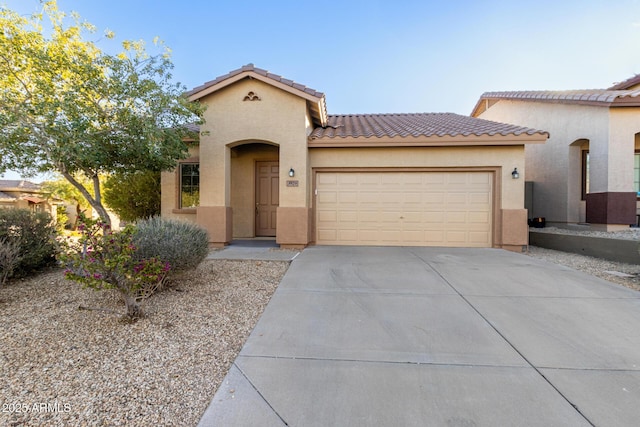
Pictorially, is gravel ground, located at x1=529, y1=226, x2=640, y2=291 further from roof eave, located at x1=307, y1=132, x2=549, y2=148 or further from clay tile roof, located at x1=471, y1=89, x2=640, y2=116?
clay tile roof, located at x1=471, y1=89, x2=640, y2=116

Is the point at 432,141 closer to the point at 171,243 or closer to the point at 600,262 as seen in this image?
the point at 600,262

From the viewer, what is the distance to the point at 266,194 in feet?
34.2

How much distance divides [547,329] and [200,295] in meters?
4.83

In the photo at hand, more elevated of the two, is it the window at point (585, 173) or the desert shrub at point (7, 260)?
the window at point (585, 173)

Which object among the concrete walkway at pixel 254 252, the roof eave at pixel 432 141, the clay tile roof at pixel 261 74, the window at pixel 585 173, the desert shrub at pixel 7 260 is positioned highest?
the clay tile roof at pixel 261 74

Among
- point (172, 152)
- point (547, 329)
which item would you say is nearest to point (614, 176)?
point (547, 329)

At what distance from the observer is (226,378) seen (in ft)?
8.48

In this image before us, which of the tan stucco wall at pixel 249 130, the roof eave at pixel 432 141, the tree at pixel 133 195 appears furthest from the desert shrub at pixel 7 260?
the roof eave at pixel 432 141

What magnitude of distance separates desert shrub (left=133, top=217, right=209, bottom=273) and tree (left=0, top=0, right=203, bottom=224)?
2008mm

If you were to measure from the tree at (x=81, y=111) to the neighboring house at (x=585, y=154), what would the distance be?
39.0 ft

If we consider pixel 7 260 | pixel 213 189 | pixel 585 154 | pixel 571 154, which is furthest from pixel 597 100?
pixel 7 260

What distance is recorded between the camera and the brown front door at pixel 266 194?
10367 millimetres

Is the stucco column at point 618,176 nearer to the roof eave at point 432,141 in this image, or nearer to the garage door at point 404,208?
the roof eave at point 432,141

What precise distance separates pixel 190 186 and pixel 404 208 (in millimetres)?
7151
